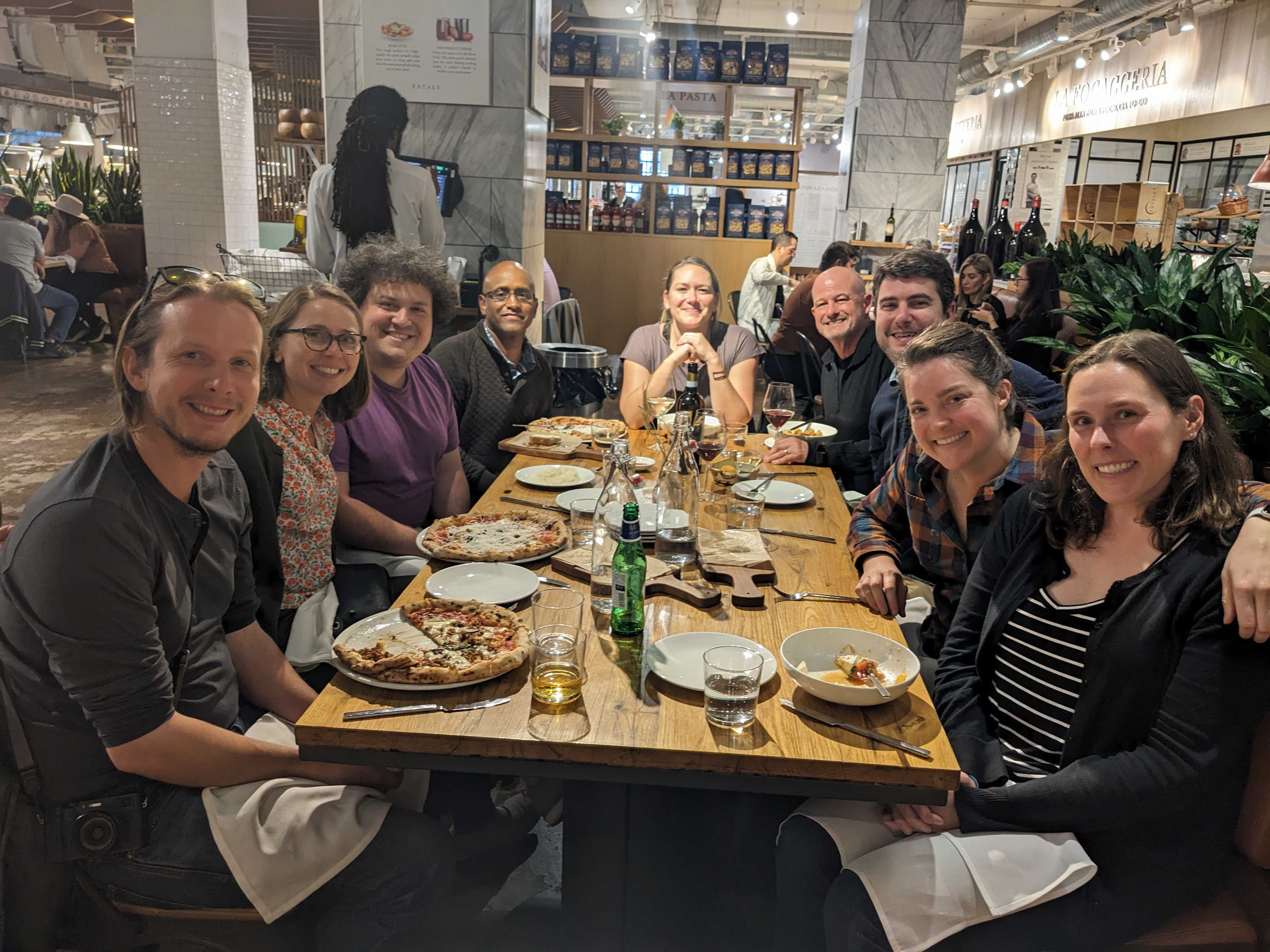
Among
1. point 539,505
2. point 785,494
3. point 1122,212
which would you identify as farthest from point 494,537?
point 1122,212

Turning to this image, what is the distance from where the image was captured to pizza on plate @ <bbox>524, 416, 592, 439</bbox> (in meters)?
3.07

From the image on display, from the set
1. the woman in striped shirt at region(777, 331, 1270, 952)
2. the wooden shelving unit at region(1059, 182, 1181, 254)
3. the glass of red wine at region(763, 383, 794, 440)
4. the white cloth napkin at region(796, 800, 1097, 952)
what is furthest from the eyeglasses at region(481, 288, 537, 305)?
the wooden shelving unit at region(1059, 182, 1181, 254)

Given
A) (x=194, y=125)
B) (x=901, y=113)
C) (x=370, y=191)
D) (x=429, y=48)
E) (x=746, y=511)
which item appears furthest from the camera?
(x=901, y=113)

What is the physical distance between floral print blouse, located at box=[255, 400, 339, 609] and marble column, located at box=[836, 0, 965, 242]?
7898mm

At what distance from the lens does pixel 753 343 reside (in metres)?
3.79

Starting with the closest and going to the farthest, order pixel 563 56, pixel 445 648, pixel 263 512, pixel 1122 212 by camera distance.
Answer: pixel 445 648
pixel 263 512
pixel 563 56
pixel 1122 212

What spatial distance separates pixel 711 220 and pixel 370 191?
15.4 feet

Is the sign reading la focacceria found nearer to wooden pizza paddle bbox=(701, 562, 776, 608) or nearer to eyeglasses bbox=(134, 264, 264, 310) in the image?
wooden pizza paddle bbox=(701, 562, 776, 608)

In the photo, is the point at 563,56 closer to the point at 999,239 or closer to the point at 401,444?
the point at 999,239

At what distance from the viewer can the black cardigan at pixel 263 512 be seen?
69.3 inches

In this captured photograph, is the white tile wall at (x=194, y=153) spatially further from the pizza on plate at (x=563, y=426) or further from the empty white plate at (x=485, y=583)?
the empty white plate at (x=485, y=583)

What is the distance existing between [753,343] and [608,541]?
205 centimetres

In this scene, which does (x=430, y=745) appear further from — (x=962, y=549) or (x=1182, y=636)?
(x=962, y=549)

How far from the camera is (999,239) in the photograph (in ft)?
22.7
